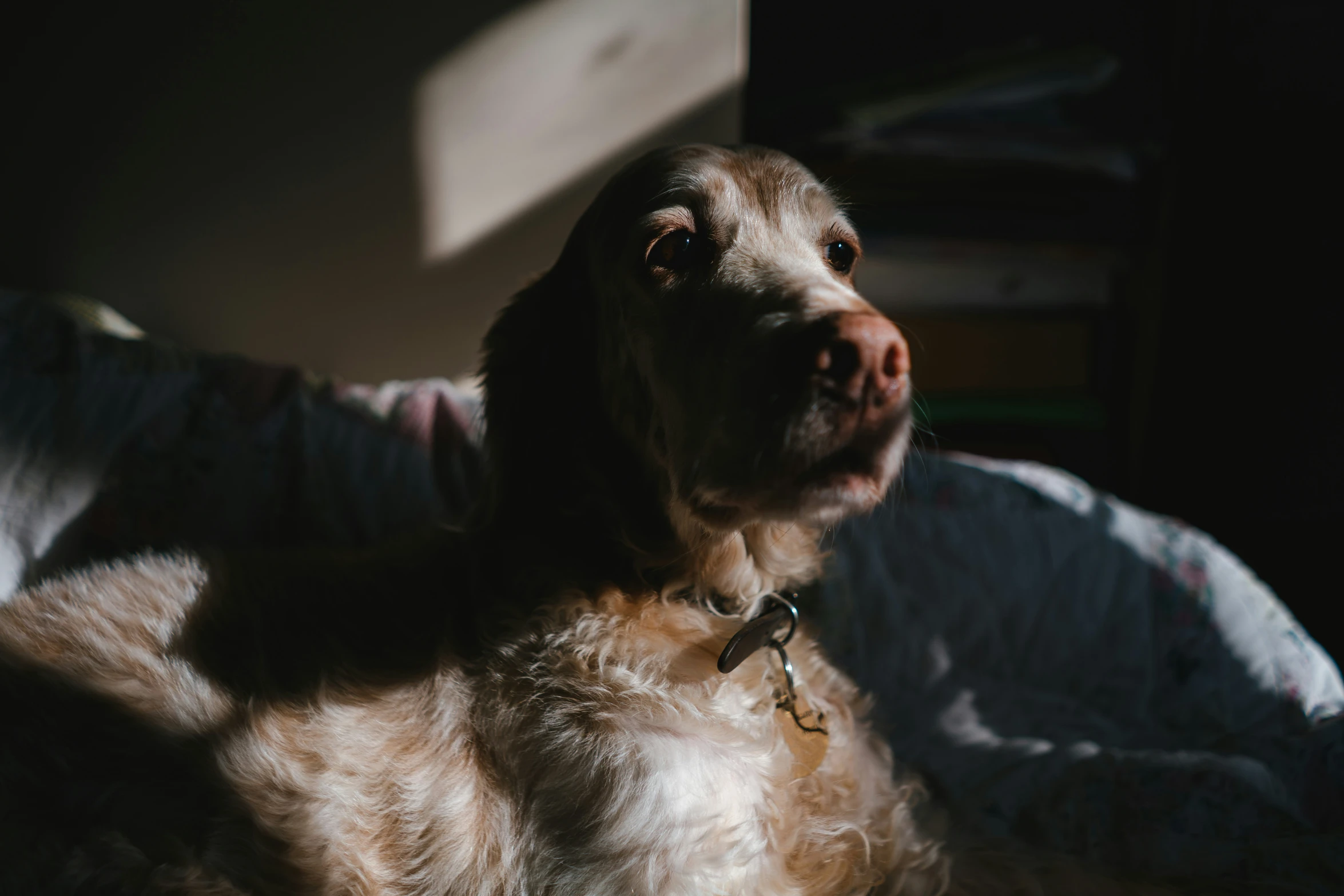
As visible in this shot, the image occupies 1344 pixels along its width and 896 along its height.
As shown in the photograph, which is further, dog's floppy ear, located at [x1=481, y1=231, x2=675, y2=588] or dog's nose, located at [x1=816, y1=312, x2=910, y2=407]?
dog's floppy ear, located at [x1=481, y1=231, x2=675, y2=588]

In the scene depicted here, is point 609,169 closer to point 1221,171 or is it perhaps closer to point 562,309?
point 562,309

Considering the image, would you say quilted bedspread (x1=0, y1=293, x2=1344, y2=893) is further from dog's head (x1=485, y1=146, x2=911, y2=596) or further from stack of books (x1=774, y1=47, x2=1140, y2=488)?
stack of books (x1=774, y1=47, x2=1140, y2=488)

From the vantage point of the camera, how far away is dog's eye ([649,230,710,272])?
1.07m

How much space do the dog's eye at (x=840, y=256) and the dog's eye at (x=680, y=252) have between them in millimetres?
212

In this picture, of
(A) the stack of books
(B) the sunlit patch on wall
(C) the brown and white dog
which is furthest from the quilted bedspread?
(A) the stack of books

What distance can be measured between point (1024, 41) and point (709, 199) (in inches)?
89.5

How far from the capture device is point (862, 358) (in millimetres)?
782

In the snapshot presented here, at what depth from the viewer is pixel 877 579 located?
1.81 m

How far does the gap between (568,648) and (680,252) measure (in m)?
0.57

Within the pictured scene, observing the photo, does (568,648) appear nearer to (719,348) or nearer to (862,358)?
(719,348)

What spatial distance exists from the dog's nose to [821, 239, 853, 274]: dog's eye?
40 cm

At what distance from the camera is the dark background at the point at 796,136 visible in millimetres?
2039

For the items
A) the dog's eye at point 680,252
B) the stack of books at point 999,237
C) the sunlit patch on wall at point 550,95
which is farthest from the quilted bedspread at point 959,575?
the stack of books at point 999,237

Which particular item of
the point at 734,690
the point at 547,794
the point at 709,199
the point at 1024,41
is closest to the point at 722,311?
the point at 709,199
